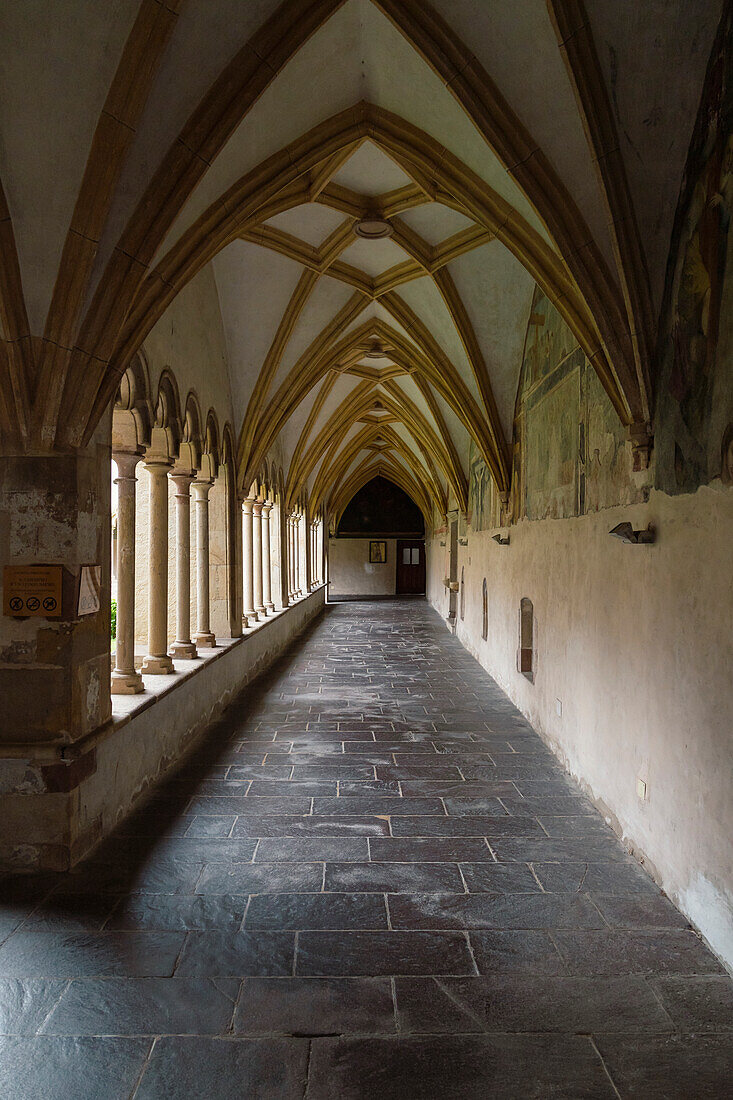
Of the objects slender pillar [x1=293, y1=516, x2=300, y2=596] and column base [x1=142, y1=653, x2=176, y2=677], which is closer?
column base [x1=142, y1=653, x2=176, y2=677]

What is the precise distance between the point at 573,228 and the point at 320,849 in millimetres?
4013

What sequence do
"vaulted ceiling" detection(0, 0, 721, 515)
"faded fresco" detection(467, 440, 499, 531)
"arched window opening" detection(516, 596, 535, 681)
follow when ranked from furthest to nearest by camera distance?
1. "faded fresco" detection(467, 440, 499, 531)
2. "arched window opening" detection(516, 596, 535, 681)
3. "vaulted ceiling" detection(0, 0, 721, 515)

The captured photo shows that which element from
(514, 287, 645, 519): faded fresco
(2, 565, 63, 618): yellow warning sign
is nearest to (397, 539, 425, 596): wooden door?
(514, 287, 645, 519): faded fresco

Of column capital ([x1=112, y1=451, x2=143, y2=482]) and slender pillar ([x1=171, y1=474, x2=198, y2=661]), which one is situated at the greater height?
column capital ([x1=112, y1=451, x2=143, y2=482])

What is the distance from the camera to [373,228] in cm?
692

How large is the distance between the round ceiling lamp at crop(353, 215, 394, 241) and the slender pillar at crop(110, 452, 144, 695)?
3.35 metres

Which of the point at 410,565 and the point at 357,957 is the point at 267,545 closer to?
the point at 357,957

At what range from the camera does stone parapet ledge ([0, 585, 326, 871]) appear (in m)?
3.74

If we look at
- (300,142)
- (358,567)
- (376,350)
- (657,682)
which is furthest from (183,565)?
(358,567)

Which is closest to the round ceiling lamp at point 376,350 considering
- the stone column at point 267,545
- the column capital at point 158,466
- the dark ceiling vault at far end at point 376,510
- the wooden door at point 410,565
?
the stone column at point 267,545

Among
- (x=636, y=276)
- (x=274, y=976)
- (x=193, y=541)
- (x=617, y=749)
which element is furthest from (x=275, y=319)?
(x=274, y=976)

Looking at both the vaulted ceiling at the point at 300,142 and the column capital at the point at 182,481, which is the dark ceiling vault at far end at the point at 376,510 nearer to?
the column capital at the point at 182,481

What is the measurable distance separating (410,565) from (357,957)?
2581 cm

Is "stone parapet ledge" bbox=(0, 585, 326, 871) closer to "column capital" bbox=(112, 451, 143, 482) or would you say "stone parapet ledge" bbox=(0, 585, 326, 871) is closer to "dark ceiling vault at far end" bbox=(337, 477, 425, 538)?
"column capital" bbox=(112, 451, 143, 482)
